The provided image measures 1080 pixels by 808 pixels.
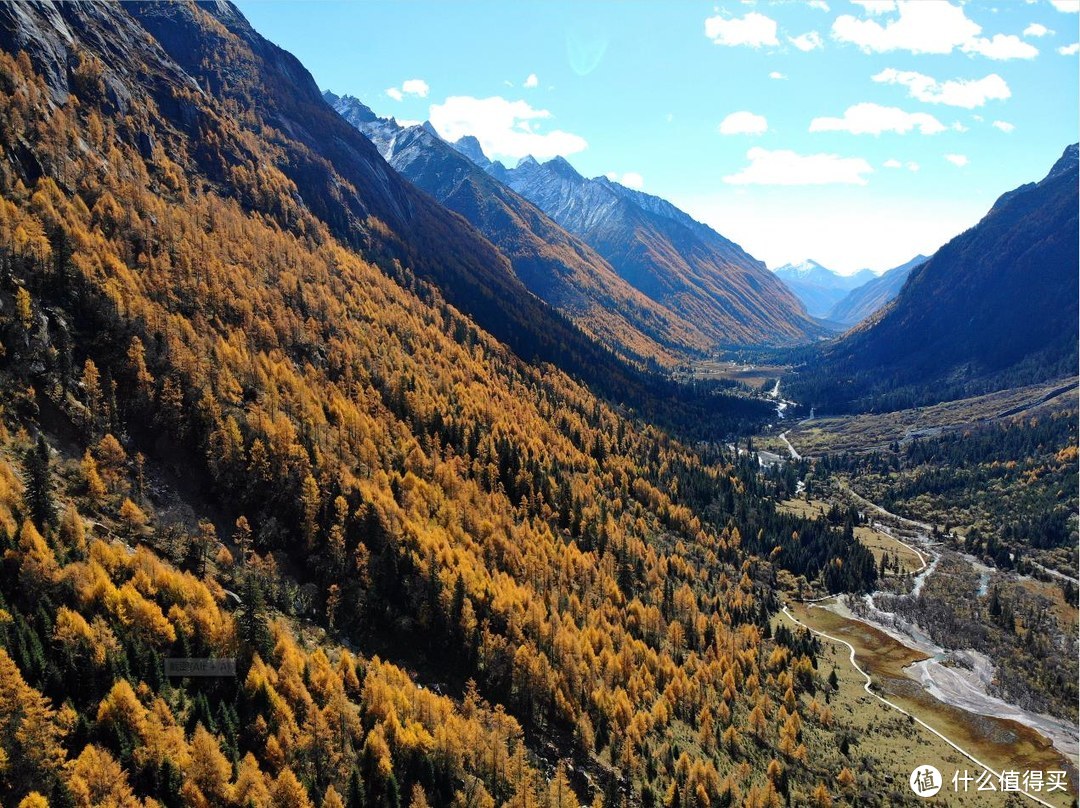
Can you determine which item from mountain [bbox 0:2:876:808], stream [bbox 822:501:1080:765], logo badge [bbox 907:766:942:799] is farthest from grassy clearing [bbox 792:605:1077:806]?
mountain [bbox 0:2:876:808]

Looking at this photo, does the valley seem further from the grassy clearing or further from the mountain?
the mountain

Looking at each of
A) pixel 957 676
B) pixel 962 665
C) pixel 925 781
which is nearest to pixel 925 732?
pixel 925 781

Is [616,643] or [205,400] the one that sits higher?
[205,400]

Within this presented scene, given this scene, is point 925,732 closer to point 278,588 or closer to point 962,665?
point 962,665

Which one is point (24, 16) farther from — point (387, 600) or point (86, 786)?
point (86, 786)

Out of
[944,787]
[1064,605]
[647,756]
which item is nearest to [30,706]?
[647,756]
